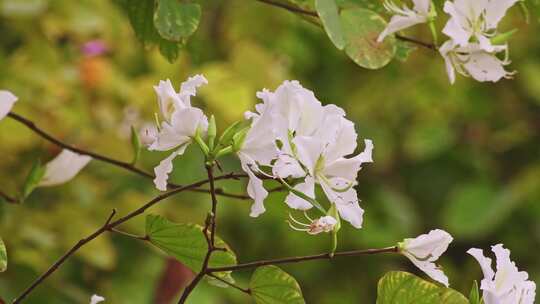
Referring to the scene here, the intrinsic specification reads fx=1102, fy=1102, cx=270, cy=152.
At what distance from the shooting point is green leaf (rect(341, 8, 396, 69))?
2.42ft

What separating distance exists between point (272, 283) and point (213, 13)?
1.60 meters

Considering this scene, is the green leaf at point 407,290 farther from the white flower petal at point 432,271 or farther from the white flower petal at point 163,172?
the white flower petal at point 163,172

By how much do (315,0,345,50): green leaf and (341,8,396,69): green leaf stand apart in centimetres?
1

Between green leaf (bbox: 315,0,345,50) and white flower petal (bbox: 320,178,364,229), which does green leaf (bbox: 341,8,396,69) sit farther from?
white flower petal (bbox: 320,178,364,229)

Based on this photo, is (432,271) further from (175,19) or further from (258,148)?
(175,19)

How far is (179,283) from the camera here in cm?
124

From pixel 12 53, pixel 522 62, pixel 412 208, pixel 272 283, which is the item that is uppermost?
pixel 272 283

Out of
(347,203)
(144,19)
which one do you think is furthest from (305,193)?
(144,19)

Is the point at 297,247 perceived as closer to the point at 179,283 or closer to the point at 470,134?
the point at 470,134

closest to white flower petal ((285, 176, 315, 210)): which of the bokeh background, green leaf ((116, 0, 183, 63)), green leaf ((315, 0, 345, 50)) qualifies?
green leaf ((315, 0, 345, 50))

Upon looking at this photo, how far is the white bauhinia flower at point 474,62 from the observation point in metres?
0.72

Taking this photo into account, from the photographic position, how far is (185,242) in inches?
27.0

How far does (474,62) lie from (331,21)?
0.10 m

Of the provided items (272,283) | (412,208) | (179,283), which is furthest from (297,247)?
(272,283)
